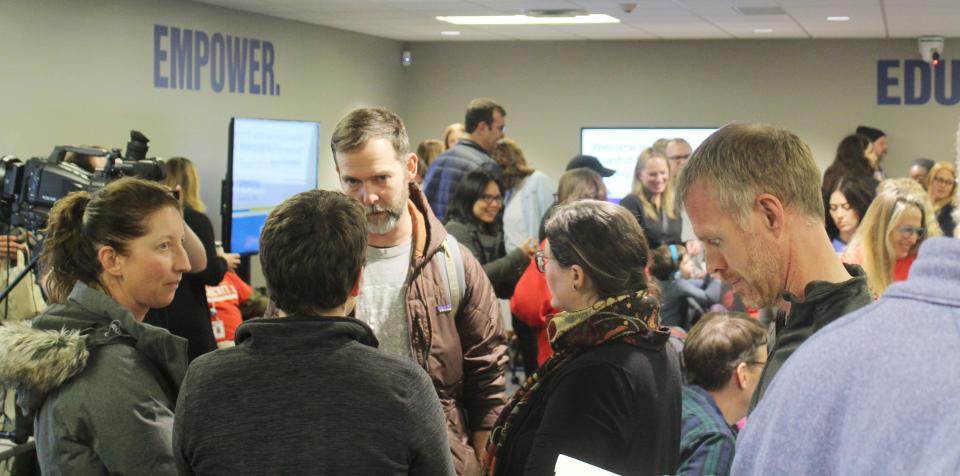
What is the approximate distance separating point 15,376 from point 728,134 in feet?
4.47

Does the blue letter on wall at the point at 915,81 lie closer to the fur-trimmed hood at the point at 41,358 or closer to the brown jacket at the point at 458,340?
the brown jacket at the point at 458,340

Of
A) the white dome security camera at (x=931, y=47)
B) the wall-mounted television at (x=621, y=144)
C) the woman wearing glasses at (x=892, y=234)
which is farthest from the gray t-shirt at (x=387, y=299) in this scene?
the white dome security camera at (x=931, y=47)

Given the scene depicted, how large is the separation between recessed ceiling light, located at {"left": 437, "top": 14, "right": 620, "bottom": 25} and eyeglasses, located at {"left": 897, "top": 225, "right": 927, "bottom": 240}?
4.29 meters

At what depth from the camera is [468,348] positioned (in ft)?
7.82

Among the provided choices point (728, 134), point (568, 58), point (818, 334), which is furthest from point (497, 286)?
point (568, 58)

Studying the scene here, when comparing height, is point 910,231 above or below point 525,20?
below

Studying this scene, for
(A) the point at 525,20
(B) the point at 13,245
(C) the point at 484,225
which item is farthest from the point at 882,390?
(A) the point at 525,20

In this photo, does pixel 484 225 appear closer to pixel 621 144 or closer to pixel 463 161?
pixel 463 161

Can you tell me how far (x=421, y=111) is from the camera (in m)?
10.9

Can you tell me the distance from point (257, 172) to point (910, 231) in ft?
14.7

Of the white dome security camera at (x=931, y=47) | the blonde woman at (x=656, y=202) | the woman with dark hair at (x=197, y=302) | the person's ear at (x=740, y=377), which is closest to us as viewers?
the person's ear at (x=740, y=377)

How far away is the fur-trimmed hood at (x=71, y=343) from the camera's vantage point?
73.4 inches

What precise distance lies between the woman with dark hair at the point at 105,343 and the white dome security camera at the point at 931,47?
8797 millimetres

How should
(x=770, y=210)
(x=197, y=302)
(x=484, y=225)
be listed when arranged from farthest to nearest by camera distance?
(x=484, y=225) → (x=197, y=302) → (x=770, y=210)
